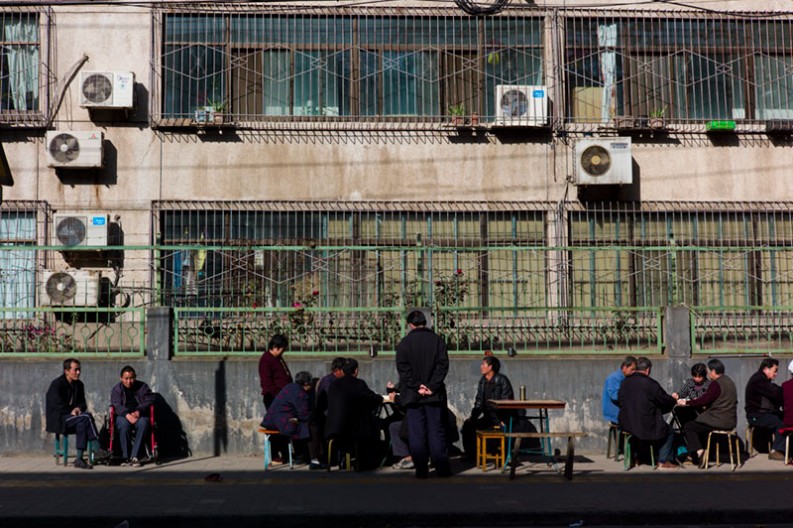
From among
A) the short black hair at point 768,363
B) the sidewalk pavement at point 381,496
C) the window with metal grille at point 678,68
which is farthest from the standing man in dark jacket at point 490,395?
the window with metal grille at point 678,68

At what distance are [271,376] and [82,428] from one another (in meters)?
2.49

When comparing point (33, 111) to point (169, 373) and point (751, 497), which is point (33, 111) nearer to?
point (169, 373)

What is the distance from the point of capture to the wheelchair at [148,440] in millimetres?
12930

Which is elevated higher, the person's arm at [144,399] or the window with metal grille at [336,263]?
the window with metal grille at [336,263]

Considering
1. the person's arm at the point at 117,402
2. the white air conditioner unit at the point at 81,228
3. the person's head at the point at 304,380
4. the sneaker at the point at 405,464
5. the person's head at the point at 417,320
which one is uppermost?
the white air conditioner unit at the point at 81,228

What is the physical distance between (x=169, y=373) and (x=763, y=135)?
11.4m

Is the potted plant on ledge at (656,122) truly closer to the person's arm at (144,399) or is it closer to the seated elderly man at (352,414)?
the seated elderly man at (352,414)

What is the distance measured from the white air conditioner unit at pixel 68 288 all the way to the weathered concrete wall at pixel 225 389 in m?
1.90

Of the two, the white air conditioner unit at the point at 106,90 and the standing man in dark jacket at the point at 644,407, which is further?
the white air conditioner unit at the point at 106,90

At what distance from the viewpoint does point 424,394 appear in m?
11.8

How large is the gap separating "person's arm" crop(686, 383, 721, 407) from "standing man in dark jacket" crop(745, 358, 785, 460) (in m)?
1.16

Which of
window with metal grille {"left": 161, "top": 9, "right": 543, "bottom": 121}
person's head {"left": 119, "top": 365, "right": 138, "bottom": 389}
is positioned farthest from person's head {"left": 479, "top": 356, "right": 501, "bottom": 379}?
window with metal grille {"left": 161, "top": 9, "right": 543, "bottom": 121}

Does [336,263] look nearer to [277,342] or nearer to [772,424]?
[277,342]

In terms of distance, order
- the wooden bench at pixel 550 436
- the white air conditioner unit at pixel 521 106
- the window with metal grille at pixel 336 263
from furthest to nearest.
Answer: the white air conditioner unit at pixel 521 106 → the window with metal grille at pixel 336 263 → the wooden bench at pixel 550 436
